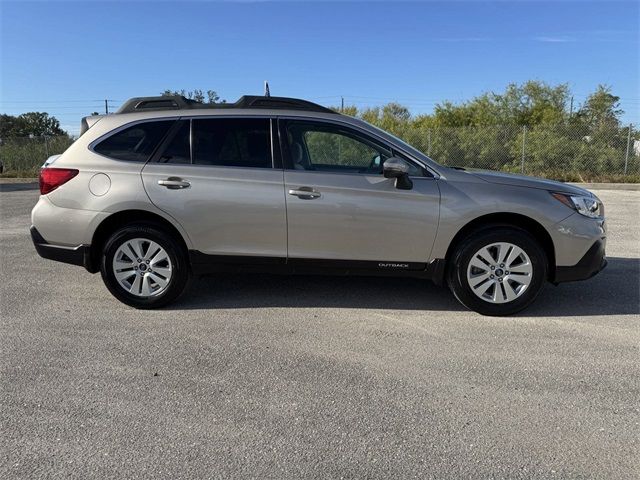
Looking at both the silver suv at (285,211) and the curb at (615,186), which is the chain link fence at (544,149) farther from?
the silver suv at (285,211)

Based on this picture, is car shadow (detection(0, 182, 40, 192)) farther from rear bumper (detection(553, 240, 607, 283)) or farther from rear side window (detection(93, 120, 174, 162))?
rear bumper (detection(553, 240, 607, 283))

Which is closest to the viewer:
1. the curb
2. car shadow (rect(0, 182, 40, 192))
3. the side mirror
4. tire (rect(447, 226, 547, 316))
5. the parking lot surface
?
the parking lot surface

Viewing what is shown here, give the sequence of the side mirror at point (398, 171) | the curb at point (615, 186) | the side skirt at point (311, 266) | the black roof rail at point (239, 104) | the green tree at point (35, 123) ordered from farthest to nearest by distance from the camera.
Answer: the green tree at point (35, 123)
the curb at point (615, 186)
the black roof rail at point (239, 104)
the side skirt at point (311, 266)
the side mirror at point (398, 171)

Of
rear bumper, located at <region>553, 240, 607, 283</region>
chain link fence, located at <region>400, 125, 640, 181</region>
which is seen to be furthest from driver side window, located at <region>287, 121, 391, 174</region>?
chain link fence, located at <region>400, 125, 640, 181</region>

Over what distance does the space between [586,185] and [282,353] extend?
666 inches

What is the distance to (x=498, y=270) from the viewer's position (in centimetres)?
459

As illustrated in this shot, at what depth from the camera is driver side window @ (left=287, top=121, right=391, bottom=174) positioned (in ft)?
15.5

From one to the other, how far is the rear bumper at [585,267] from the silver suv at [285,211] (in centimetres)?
1

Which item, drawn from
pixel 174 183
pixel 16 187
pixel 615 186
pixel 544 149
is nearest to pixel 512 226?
pixel 174 183

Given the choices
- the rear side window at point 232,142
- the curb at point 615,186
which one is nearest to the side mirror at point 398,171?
the rear side window at point 232,142

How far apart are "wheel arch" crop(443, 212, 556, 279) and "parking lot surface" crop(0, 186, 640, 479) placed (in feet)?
1.84

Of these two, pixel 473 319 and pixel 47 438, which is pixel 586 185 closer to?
pixel 473 319

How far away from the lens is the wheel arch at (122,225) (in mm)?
4746

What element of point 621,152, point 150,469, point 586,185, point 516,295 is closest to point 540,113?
point 621,152
